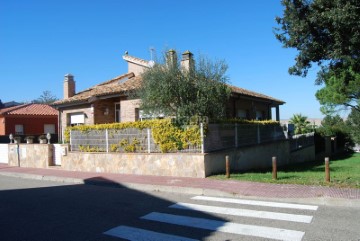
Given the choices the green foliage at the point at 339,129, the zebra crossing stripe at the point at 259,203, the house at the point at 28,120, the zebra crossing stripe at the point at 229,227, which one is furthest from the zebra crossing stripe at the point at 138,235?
the green foliage at the point at 339,129

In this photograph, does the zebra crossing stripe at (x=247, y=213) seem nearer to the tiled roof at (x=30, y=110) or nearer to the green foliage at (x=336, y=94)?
the green foliage at (x=336, y=94)

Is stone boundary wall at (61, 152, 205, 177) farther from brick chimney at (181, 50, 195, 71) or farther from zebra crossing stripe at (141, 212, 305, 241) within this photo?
zebra crossing stripe at (141, 212, 305, 241)

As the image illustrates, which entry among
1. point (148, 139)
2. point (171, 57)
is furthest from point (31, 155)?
point (171, 57)

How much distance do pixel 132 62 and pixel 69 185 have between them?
13675 millimetres

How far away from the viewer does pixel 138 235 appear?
20.3 ft

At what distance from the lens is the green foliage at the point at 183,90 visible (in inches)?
563

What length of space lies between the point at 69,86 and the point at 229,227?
21106 mm

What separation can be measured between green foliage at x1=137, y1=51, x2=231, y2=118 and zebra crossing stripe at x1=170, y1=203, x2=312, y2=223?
6.11 metres

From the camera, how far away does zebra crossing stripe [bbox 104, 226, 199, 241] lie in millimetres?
5977

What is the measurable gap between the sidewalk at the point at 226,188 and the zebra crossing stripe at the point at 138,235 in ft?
12.9

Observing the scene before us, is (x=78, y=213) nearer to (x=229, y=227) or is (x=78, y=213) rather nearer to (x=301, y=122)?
Result: (x=229, y=227)

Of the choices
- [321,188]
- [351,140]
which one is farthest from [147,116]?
[351,140]

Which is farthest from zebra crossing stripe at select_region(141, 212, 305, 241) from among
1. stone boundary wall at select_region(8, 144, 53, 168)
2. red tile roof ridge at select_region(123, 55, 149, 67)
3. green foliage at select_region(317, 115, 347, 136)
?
green foliage at select_region(317, 115, 347, 136)

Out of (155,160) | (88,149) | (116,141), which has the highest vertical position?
(116,141)
